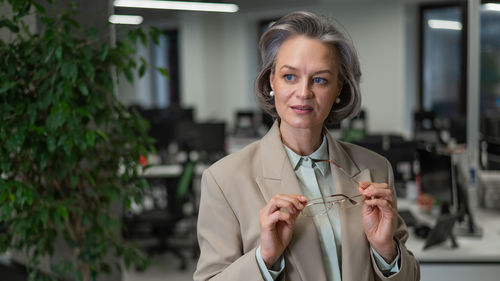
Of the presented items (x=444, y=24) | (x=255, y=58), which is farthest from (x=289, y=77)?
(x=255, y=58)

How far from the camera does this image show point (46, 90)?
240 centimetres

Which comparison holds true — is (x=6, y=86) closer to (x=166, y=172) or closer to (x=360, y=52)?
(x=166, y=172)

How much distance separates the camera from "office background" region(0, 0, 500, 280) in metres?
9.95

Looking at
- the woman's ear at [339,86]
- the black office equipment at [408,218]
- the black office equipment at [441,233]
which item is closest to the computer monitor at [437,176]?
the black office equipment at [408,218]

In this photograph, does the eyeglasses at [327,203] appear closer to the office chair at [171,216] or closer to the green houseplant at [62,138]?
the green houseplant at [62,138]

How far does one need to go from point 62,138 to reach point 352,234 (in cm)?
144

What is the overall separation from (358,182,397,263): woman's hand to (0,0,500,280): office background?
4.66m

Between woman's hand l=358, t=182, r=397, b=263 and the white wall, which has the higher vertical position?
the white wall

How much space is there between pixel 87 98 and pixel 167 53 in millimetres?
11453

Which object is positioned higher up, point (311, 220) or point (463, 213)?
point (311, 220)

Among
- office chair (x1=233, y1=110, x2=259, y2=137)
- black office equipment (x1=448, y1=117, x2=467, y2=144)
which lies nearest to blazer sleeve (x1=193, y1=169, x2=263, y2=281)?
black office equipment (x1=448, y1=117, x2=467, y2=144)

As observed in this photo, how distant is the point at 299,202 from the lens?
126 cm

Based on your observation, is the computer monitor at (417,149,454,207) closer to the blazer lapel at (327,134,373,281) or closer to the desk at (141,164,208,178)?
the blazer lapel at (327,134,373,281)

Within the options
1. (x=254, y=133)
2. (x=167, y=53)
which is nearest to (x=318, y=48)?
(x=254, y=133)
